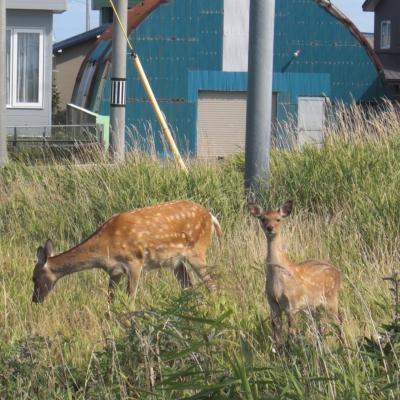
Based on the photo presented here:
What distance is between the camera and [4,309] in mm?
8562

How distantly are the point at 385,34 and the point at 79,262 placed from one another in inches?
1862

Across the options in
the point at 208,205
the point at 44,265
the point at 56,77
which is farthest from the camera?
the point at 56,77

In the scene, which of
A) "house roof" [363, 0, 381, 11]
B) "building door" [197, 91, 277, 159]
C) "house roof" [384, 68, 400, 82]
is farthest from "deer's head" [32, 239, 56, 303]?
"house roof" [363, 0, 381, 11]

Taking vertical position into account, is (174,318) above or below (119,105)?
below

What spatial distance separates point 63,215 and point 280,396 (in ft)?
25.8

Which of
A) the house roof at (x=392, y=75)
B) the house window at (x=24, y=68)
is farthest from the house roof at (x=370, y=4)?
the house window at (x=24, y=68)

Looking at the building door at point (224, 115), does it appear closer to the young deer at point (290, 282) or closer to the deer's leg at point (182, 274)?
the deer's leg at point (182, 274)

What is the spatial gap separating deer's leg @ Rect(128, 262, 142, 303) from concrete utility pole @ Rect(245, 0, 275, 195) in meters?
3.22

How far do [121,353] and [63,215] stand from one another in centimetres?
671

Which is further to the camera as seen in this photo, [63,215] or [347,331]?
[63,215]

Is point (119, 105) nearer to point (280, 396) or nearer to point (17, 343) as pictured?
point (17, 343)

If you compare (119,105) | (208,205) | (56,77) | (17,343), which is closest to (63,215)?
(208,205)

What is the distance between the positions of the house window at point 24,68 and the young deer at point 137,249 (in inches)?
898

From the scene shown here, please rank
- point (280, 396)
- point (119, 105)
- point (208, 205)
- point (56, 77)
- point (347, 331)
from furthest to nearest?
1. point (56, 77)
2. point (119, 105)
3. point (208, 205)
4. point (347, 331)
5. point (280, 396)
